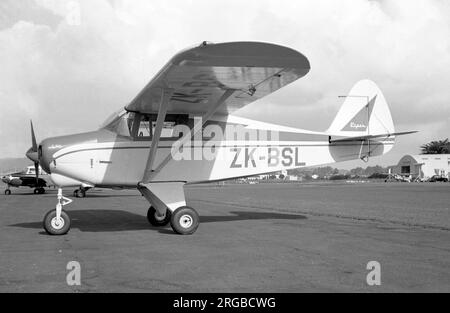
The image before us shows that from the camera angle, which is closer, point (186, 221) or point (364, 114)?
point (186, 221)

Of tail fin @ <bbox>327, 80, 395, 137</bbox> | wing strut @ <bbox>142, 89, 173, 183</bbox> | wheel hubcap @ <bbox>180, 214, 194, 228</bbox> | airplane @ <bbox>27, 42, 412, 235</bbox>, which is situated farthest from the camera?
tail fin @ <bbox>327, 80, 395, 137</bbox>

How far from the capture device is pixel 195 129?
10.1 meters

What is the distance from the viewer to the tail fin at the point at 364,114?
12391 millimetres

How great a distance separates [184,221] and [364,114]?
6.01 metres

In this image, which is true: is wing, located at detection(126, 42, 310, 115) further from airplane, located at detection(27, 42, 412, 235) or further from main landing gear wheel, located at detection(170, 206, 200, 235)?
main landing gear wheel, located at detection(170, 206, 200, 235)

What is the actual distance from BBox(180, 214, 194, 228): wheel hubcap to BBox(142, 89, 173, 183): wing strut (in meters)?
1.19

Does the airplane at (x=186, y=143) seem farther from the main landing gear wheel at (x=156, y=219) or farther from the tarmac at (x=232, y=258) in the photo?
the tarmac at (x=232, y=258)

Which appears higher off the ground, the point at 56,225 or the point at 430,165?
the point at 430,165

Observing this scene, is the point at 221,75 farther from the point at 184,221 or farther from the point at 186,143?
the point at 184,221

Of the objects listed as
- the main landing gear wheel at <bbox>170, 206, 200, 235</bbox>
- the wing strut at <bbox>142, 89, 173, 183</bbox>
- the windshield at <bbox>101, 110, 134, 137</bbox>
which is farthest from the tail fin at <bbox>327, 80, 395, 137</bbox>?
the windshield at <bbox>101, 110, 134, 137</bbox>

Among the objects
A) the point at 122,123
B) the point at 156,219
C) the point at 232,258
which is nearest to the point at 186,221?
the point at 156,219

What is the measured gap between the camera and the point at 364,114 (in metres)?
12.5

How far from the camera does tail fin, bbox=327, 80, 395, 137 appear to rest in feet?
40.7
